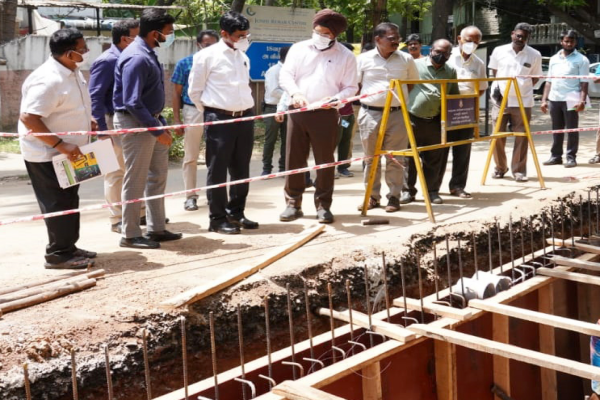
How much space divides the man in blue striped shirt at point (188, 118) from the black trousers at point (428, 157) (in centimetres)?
231

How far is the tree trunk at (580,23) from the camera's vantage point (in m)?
28.6

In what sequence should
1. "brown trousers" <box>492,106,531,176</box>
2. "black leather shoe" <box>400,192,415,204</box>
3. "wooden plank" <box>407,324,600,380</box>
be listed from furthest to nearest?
"brown trousers" <box>492,106,531,176</box>, "black leather shoe" <box>400,192,415,204</box>, "wooden plank" <box>407,324,600,380</box>

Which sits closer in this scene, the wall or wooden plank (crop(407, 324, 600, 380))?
wooden plank (crop(407, 324, 600, 380))

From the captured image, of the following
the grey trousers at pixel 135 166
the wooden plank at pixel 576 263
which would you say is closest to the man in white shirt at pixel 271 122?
the grey trousers at pixel 135 166

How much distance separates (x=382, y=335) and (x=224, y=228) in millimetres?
2243

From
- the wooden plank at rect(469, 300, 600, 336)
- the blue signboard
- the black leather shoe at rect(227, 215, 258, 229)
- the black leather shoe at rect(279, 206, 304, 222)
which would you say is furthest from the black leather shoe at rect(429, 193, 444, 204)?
the blue signboard

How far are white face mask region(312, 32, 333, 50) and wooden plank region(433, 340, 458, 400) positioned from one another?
2.91 meters

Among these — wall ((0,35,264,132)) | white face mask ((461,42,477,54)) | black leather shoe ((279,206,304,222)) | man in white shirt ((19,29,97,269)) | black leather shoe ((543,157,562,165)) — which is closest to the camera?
man in white shirt ((19,29,97,269))

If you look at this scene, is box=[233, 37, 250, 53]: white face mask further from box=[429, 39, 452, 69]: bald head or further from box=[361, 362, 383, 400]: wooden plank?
box=[361, 362, 383, 400]: wooden plank

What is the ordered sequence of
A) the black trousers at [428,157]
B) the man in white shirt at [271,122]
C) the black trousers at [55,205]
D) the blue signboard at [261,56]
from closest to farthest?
the black trousers at [55,205], the black trousers at [428,157], the man in white shirt at [271,122], the blue signboard at [261,56]

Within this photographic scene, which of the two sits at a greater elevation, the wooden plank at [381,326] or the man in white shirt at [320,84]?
the man in white shirt at [320,84]

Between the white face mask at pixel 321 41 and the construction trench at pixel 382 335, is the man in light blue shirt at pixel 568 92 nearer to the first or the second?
the construction trench at pixel 382 335

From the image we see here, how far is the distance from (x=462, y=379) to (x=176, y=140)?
9067mm

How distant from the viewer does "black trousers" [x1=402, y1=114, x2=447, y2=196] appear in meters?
7.98
